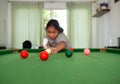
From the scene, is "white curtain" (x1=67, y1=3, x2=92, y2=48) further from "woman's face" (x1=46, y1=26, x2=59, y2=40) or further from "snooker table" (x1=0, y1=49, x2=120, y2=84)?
"snooker table" (x1=0, y1=49, x2=120, y2=84)

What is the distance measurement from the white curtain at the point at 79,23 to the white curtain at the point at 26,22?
1210 millimetres

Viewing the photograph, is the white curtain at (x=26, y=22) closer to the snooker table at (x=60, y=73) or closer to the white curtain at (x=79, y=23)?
the white curtain at (x=79, y=23)

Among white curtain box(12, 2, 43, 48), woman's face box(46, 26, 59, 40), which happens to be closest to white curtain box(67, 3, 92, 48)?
white curtain box(12, 2, 43, 48)

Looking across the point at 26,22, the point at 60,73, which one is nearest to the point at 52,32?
the point at 60,73

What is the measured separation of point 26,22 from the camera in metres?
7.59

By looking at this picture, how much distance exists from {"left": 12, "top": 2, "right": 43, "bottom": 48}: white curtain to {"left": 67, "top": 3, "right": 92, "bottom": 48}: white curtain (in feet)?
3.97

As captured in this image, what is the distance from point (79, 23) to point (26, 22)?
2.04m

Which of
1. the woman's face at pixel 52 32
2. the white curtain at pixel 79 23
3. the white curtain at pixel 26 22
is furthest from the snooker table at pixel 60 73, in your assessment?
the white curtain at pixel 79 23

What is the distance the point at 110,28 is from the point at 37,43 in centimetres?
286

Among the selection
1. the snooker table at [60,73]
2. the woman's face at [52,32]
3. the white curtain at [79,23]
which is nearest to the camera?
the snooker table at [60,73]

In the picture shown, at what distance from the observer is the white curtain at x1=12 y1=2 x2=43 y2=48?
7.59m

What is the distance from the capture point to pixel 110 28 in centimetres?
629

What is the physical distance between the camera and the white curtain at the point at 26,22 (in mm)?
7594

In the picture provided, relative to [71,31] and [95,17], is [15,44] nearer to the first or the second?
[71,31]
